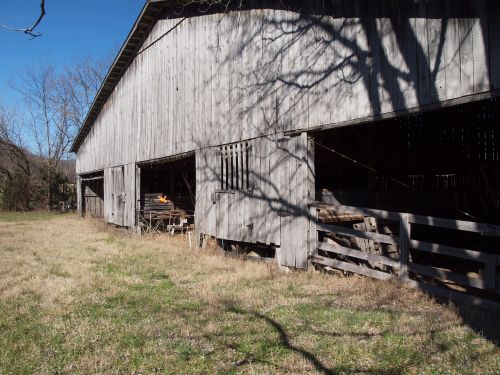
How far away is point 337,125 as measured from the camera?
752 cm

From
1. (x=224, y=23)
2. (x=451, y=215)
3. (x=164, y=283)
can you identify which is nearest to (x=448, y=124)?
(x=451, y=215)

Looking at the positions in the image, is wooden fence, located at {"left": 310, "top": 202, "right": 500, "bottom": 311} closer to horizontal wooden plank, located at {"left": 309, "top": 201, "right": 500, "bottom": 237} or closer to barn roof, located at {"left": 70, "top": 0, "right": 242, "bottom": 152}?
horizontal wooden plank, located at {"left": 309, "top": 201, "right": 500, "bottom": 237}

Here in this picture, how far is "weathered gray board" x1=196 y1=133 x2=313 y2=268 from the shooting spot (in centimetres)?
845

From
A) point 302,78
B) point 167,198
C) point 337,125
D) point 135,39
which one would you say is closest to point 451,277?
point 337,125

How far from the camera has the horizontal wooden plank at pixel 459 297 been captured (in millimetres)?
5605

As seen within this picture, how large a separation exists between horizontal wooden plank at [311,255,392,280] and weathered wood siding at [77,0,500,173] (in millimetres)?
2519

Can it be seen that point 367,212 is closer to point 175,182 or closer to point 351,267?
point 351,267

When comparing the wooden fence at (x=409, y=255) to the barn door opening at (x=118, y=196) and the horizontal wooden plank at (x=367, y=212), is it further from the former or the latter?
the barn door opening at (x=118, y=196)

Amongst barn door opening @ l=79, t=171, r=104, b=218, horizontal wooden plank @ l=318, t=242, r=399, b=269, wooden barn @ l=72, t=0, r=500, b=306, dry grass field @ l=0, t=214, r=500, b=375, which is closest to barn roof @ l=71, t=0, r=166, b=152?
wooden barn @ l=72, t=0, r=500, b=306

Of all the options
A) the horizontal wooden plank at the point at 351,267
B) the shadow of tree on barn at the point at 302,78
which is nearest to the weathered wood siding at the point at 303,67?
the shadow of tree on barn at the point at 302,78

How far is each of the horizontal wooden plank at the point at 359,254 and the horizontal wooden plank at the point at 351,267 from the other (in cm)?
19

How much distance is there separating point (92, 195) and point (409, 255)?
25361 millimetres

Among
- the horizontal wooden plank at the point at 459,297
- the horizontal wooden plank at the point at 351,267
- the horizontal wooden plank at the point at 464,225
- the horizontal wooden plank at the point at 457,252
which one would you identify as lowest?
the horizontal wooden plank at the point at 459,297

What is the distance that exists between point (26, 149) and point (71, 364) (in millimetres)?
43066
